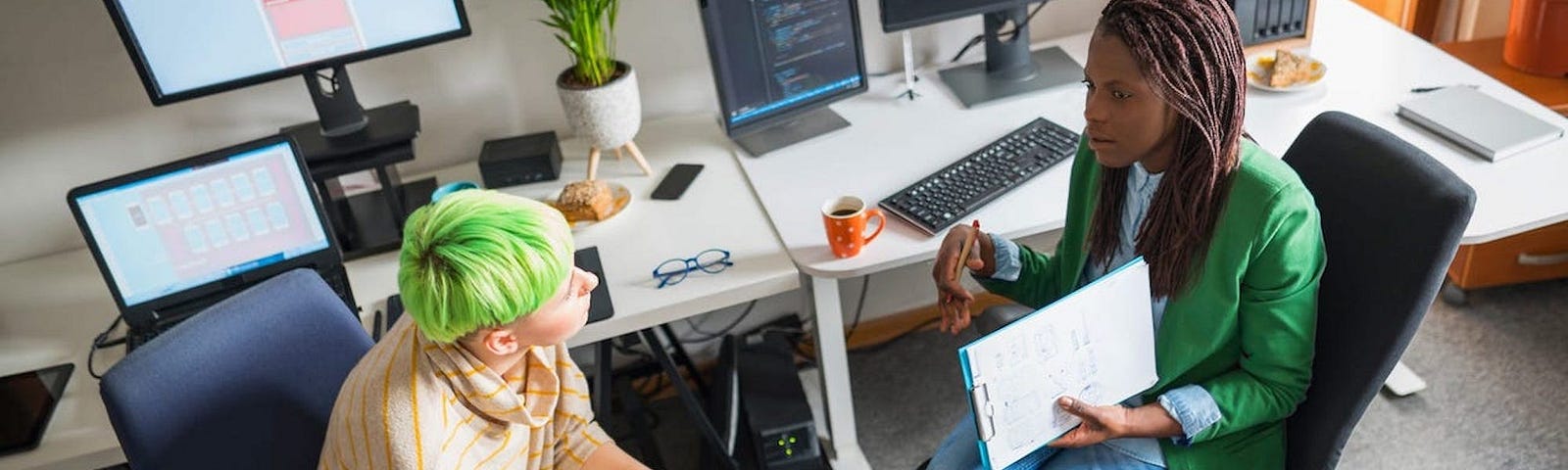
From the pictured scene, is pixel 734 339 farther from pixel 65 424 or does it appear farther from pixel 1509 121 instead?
pixel 1509 121

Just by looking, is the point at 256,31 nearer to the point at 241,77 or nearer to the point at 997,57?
the point at 241,77

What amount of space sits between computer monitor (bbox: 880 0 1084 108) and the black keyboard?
21cm

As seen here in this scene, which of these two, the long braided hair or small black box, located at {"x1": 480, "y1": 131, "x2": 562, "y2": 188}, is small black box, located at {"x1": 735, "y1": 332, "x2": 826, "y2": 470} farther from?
the long braided hair

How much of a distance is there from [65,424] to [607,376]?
0.82 m

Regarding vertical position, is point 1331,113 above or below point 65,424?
above

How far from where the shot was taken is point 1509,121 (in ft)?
5.87

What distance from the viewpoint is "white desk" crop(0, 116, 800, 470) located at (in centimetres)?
162

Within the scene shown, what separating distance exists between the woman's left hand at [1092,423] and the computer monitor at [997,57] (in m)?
0.92

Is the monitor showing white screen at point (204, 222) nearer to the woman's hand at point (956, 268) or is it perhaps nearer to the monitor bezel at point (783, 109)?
the monitor bezel at point (783, 109)

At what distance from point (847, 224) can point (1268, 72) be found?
3.10 feet

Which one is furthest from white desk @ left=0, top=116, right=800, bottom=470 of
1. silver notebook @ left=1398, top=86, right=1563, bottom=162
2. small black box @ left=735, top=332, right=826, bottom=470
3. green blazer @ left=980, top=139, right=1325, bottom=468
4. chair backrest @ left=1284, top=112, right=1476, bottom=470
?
silver notebook @ left=1398, top=86, right=1563, bottom=162

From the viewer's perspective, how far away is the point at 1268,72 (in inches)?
81.2

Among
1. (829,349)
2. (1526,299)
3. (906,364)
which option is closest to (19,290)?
(829,349)

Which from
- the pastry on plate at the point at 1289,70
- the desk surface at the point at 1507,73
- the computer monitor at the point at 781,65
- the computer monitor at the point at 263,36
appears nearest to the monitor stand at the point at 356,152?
the computer monitor at the point at 263,36
